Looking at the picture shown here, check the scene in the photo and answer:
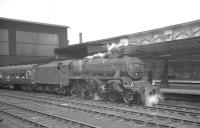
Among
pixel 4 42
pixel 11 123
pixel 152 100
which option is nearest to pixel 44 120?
pixel 11 123

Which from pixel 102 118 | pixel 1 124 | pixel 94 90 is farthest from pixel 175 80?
pixel 1 124

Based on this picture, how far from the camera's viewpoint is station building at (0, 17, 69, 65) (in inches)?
1724

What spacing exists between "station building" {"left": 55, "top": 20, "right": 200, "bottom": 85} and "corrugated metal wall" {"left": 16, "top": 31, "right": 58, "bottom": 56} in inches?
717

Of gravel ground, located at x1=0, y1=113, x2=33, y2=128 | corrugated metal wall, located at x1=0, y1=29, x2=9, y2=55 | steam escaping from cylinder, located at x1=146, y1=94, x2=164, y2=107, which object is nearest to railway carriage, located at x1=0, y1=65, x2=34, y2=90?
corrugated metal wall, located at x1=0, y1=29, x2=9, y2=55

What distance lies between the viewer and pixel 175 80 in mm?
27484

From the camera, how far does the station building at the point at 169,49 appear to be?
1758cm

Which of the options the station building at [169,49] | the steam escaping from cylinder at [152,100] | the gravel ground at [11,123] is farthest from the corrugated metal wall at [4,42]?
the gravel ground at [11,123]

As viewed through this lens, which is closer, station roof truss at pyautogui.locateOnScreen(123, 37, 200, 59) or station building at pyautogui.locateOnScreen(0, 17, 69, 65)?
station roof truss at pyautogui.locateOnScreen(123, 37, 200, 59)

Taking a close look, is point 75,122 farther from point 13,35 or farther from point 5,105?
point 13,35

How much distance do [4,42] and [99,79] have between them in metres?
31.1

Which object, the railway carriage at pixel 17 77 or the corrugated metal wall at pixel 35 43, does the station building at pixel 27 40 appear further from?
the railway carriage at pixel 17 77

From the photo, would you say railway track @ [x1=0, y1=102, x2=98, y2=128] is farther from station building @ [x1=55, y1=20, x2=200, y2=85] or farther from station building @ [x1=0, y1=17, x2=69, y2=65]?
station building @ [x1=0, y1=17, x2=69, y2=65]

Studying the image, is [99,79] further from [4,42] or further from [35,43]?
[35,43]

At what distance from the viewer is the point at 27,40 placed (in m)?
46.3
